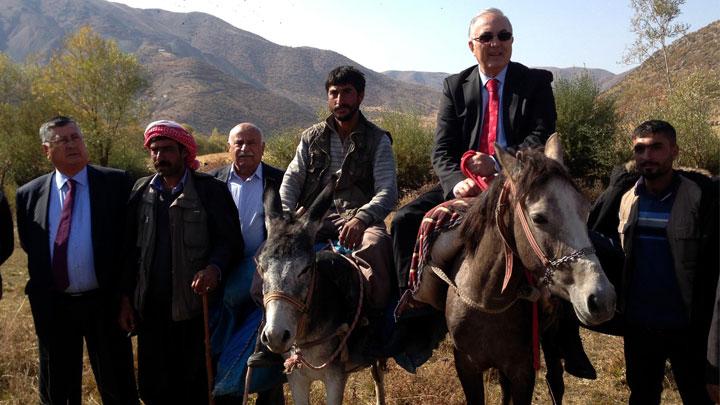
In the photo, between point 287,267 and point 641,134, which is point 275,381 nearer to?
point 287,267

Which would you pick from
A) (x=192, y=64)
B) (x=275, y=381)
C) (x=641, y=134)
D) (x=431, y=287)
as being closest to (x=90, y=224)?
(x=275, y=381)

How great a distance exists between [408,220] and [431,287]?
56 cm

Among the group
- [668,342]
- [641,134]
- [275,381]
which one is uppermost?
[641,134]

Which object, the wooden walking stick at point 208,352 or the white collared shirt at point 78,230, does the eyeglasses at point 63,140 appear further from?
the wooden walking stick at point 208,352

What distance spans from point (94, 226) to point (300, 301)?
213 cm

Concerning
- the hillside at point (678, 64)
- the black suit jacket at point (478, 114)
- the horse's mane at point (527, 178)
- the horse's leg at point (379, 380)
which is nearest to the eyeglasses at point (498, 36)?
the black suit jacket at point (478, 114)

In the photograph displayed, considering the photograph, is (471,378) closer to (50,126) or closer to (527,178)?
(527,178)

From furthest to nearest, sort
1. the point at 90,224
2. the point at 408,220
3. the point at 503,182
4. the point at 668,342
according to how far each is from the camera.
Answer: the point at 90,224, the point at 408,220, the point at 668,342, the point at 503,182

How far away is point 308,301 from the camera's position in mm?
3430

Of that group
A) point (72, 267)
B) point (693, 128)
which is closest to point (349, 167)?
point (72, 267)

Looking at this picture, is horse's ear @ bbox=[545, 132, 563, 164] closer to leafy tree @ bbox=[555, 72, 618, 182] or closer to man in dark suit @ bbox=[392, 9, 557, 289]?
man in dark suit @ bbox=[392, 9, 557, 289]

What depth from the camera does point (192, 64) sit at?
378 ft

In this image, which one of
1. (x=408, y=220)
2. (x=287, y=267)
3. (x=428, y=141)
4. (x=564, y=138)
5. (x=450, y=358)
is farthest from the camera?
(x=428, y=141)

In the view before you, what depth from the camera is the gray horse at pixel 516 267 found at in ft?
8.02
